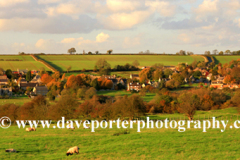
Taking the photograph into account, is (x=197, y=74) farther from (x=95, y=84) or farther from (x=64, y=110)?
(x=64, y=110)

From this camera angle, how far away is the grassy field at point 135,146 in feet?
74.5

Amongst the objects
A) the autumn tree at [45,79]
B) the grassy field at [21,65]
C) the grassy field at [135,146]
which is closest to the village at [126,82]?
the autumn tree at [45,79]

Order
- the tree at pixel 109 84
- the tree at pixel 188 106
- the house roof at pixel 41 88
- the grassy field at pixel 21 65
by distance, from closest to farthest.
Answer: the tree at pixel 188 106
the house roof at pixel 41 88
the tree at pixel 109 84
the grassy field at pixel 21 65

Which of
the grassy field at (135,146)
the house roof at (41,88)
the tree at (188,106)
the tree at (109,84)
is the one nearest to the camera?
the grassy field at (135,146)

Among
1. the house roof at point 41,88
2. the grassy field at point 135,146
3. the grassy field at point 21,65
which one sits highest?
the grassy field at point 21,65

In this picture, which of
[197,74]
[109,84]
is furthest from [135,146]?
[197,74]

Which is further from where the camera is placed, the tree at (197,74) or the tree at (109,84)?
the tree at (197,74)

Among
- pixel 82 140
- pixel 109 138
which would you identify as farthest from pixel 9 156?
pixel 109 138

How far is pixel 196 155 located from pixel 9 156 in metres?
13.4

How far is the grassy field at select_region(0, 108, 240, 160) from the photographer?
22.7m

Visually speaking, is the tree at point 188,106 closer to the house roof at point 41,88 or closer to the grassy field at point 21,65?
the house roof at point 41,88

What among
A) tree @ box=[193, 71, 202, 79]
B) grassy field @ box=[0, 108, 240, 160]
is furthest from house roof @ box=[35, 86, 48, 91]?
grassy field @ box=[0, 108, 240, 160]

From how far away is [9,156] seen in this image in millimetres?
23844

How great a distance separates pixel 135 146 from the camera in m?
25.8
